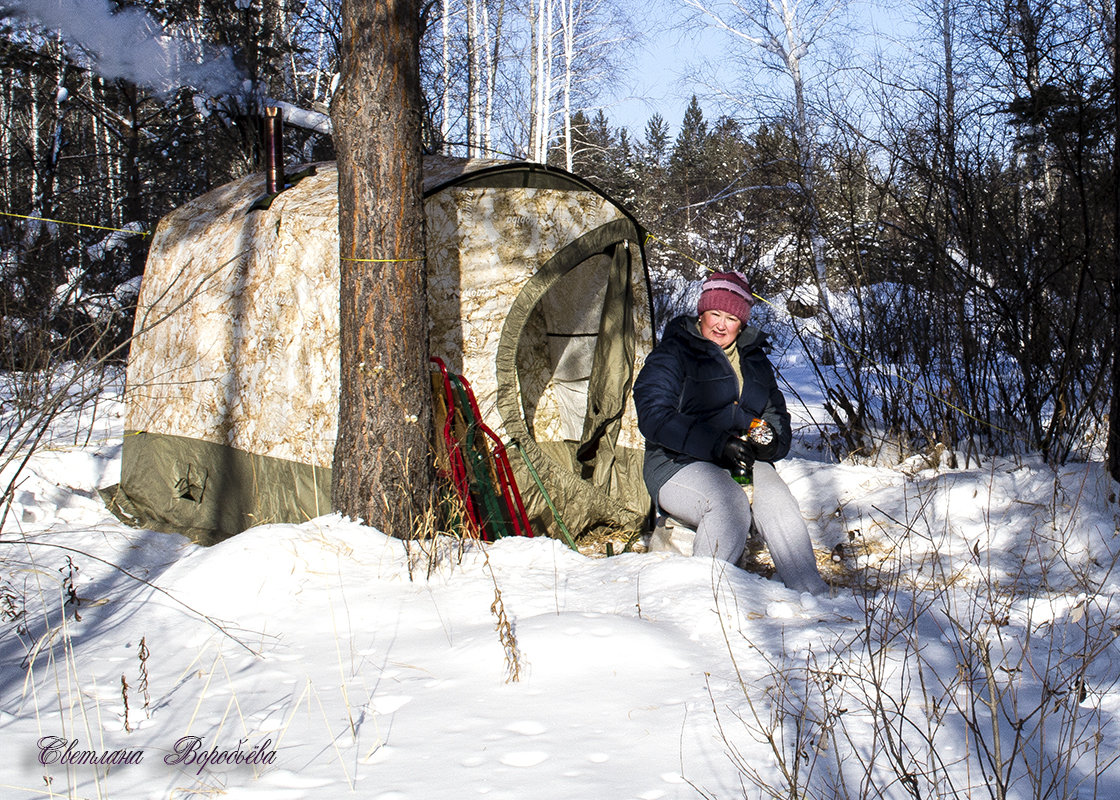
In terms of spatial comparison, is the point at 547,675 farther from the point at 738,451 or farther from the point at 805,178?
the point at 805,178

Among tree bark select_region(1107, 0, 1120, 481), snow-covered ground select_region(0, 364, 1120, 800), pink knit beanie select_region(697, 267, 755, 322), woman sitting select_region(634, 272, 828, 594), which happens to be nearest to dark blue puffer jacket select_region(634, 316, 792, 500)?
Answer: woman sitting select_region(634, 272, 828, 594)

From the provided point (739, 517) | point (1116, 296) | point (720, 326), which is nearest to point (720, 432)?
point (739, 517)

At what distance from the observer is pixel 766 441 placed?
3402 mm

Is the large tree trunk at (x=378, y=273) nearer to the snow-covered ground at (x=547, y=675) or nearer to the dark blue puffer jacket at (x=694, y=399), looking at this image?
the snow-covered ground at (x=547, y=675)

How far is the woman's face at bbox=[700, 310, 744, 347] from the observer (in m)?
3.59

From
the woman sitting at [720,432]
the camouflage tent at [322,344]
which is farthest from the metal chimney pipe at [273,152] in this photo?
the woman sitting at [720,432]

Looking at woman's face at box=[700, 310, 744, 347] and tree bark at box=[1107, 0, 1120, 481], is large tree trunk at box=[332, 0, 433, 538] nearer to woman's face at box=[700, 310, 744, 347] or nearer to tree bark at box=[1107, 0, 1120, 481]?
woman's face at box=[700, 310, 744, 347]

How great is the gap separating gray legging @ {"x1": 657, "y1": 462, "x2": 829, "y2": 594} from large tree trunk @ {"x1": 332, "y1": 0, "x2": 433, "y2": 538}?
3.50ft

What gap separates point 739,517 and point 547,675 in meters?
1.30

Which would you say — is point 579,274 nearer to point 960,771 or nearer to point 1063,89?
point 1063,89

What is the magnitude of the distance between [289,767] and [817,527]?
320cm

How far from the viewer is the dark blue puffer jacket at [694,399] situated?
3.43m

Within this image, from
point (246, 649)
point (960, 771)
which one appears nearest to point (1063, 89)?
point (960, 771)

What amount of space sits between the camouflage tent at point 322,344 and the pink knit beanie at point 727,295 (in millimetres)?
1052
